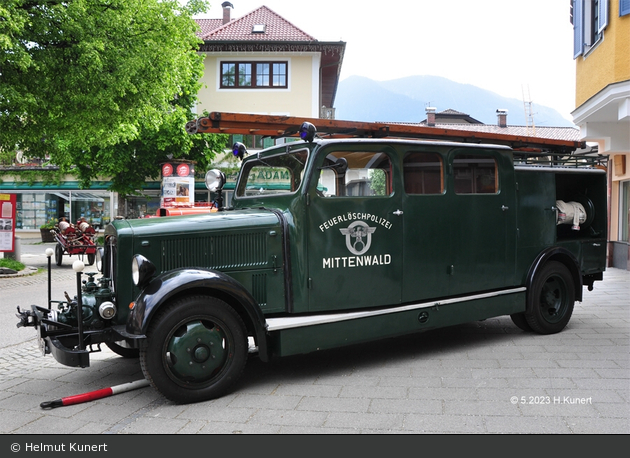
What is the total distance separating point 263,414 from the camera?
163 inches

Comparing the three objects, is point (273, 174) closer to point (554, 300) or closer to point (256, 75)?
point (554, 300)

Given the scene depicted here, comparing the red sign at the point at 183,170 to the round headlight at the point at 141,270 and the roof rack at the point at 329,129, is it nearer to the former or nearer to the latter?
the roof rack at the point at 329,129

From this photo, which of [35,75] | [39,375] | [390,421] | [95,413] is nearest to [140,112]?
[35,75]

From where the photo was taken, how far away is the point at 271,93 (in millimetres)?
27688

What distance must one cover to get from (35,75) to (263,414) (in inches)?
411

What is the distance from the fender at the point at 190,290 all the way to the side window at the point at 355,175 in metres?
1.22

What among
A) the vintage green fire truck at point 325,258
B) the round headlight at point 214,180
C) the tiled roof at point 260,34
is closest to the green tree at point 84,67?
the round headlight at point 214,180

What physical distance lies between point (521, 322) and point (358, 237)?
109 inches

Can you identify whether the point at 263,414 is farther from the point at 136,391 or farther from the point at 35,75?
the point at 35,75

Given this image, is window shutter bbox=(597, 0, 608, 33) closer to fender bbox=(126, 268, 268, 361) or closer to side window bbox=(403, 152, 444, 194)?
side window bbox=(403, 152, 444, 194)

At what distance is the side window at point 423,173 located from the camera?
221 inches

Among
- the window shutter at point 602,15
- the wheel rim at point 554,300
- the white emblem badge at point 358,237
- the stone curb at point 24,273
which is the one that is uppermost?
the window shutter at point 602,15

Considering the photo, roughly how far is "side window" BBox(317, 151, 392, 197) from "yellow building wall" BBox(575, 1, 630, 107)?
627 cm

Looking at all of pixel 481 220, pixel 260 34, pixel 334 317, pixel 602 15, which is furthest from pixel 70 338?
pixel 260 34
